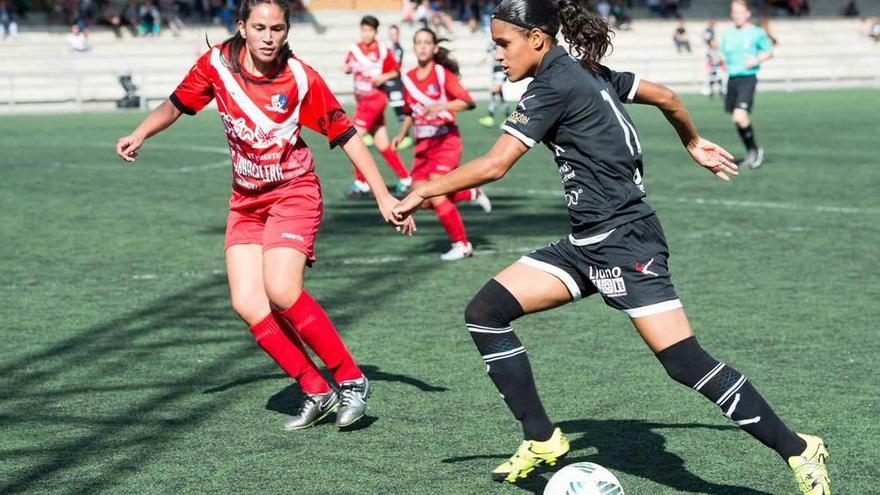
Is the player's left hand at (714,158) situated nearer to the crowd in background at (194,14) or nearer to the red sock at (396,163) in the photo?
the red sock at (396,163)

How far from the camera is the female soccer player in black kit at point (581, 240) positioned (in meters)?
4.61

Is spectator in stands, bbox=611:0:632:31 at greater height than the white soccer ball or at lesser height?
lesser

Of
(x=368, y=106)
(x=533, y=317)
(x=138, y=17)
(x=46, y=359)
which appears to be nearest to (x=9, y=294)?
(x=46, y=359)

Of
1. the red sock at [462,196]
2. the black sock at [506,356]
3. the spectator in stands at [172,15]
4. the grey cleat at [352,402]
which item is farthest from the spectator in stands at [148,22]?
the black sock at [506,356]

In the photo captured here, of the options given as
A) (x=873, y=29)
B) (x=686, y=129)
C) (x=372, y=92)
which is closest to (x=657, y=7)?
(x=873, y=29)

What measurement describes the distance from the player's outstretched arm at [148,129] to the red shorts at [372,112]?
386 inches

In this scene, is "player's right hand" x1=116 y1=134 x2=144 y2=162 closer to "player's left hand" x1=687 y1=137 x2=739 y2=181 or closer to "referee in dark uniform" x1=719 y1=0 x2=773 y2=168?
"player's left hand" x1=687 y1=137 x2=739 y2=181

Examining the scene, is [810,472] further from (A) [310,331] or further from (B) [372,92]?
(B) [372,92]

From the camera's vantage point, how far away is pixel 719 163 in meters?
5.22

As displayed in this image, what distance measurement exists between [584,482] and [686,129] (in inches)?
61.9

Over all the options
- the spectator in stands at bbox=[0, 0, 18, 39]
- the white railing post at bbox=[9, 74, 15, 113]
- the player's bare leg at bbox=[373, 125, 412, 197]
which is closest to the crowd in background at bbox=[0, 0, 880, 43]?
the spectator in stands at bbox=[0, 0, 18, 39]

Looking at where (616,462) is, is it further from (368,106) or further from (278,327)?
(368,106)

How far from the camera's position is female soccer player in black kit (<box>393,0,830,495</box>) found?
15.1ft

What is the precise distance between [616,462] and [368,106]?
11.2 meters
